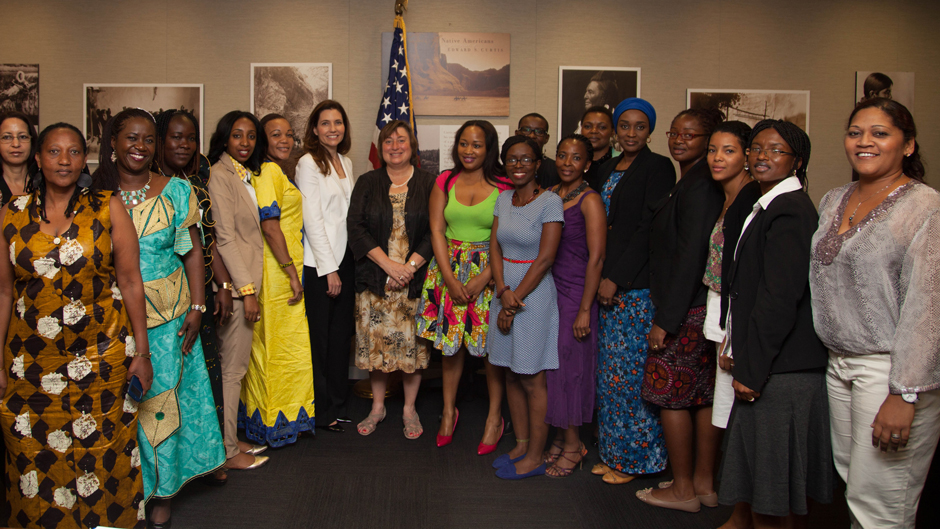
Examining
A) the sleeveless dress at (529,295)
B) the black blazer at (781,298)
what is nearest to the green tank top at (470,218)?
the sleeveless dress at (529,295)

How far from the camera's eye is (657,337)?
8.98 feet

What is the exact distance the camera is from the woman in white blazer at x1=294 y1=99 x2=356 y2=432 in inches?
143

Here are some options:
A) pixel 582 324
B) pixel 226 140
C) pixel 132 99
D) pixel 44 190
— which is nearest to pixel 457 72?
pixel 226 140

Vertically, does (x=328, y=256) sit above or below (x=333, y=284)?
above

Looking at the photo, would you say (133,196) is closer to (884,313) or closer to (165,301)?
(165,301)

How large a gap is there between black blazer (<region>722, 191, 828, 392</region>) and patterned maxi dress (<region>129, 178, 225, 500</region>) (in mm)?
2344

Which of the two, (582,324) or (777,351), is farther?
(582,324)

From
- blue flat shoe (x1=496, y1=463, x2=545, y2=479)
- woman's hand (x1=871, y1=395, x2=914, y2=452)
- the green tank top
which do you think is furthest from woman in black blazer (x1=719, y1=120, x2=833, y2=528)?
the green tank top

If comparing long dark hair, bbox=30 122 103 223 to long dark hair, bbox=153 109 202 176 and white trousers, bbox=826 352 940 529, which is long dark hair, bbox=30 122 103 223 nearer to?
long dark hair, bbox=153 109 202 176

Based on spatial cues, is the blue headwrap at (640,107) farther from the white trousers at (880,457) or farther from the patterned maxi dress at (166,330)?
the patterned maxi dress at (166,330)

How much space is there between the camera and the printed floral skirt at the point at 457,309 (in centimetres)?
334

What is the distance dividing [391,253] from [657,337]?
5.49 ft

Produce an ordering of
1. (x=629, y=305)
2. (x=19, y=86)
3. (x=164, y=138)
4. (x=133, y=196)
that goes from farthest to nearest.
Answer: (x=19, y=86) < (x=629, y=305) < (x=164, y=138) < (x=133, y=196)

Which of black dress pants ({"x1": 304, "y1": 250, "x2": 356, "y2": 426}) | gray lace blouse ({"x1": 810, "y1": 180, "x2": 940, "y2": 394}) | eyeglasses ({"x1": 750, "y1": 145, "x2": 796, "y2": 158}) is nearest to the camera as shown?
gray lace blouse ({"x1": 810, "y1": 180, "x2": 940, "y2": 394})
